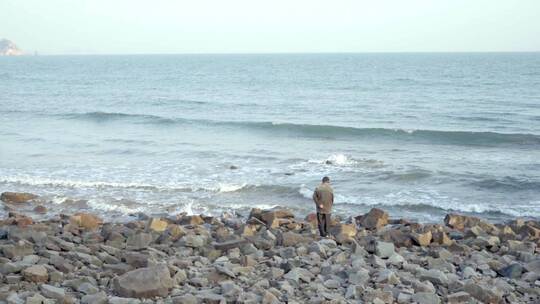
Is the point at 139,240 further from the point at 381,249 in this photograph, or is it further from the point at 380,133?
the point at 380,133

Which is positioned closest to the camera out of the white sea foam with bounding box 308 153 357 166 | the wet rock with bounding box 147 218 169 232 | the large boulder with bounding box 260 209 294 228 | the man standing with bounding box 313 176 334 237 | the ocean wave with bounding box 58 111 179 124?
the wet rock with bounding box 147 218 169 232

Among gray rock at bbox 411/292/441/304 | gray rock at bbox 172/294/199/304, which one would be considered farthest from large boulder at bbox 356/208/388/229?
gray rock at bbox 172/294/199/304

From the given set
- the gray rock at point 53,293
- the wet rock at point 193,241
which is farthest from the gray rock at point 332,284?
the gray rock at point 53,293

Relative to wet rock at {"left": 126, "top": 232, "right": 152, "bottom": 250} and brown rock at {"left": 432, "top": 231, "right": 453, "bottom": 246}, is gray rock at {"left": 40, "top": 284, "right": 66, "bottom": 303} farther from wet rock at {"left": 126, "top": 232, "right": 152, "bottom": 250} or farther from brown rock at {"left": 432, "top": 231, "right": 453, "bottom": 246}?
brown rock at {"left": 432, "top": 231, "right": 453, "bottom": 246}

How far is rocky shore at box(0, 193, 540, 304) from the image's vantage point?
976cm

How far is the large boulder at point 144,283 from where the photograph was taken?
958cm

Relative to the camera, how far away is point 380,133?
3503cm

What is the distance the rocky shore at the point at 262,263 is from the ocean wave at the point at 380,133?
17131 mm

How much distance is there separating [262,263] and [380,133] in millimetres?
24306

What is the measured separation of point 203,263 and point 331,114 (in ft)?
108

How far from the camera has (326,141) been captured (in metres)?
33.2

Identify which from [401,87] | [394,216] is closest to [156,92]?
[401,87]

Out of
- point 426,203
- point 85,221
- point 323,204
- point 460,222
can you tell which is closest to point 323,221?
point 323,204

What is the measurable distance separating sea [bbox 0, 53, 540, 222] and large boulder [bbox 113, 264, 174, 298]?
27.9 feet
